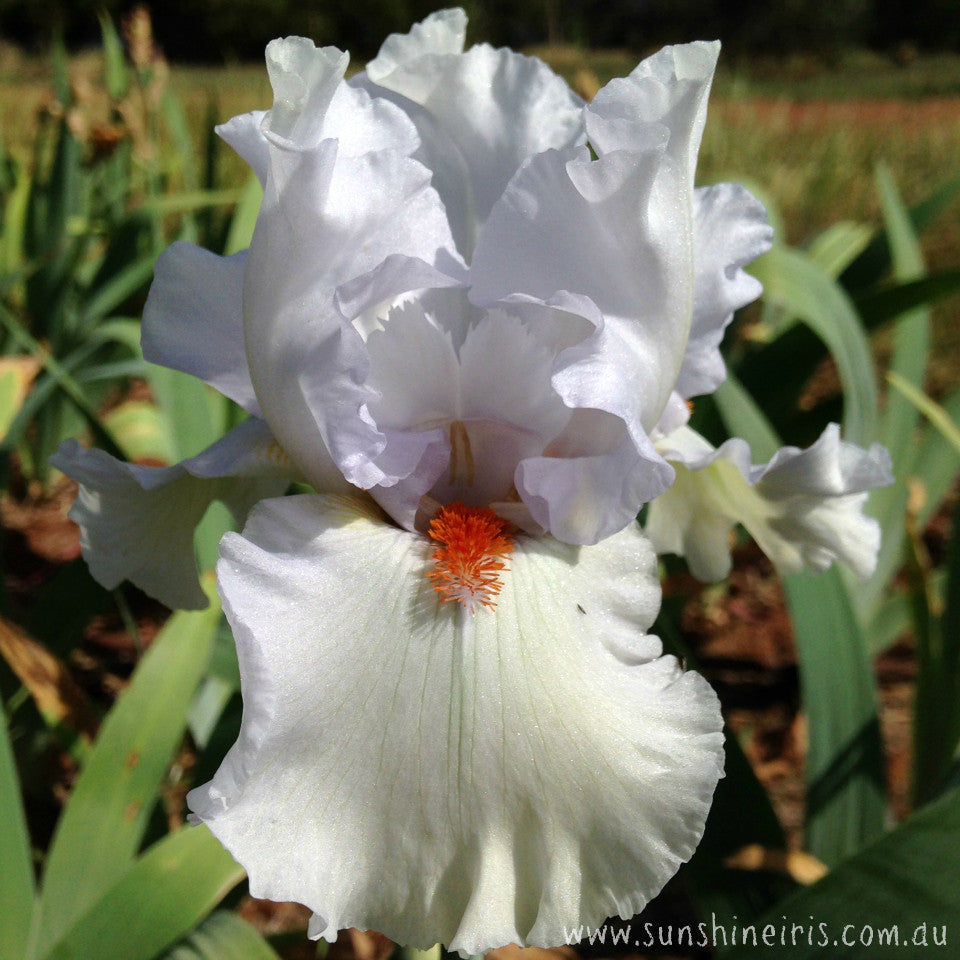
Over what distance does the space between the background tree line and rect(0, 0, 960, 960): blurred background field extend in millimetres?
20569

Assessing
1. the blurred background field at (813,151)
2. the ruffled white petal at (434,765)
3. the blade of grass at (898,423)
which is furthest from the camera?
the blurred background field at (813,151)

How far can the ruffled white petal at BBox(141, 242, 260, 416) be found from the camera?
897 mm

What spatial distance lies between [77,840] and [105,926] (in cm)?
15

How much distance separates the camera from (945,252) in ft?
14.1

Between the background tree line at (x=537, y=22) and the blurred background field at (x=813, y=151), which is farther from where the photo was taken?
the background tree line at (x=537, y=22)

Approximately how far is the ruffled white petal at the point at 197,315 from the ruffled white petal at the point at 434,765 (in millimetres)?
269

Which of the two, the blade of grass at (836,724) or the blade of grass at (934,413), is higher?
the blade of grass at (934,413)

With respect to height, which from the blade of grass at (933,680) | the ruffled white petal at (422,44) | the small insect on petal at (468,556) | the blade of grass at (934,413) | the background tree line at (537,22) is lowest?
the blade of grass at (933,680)

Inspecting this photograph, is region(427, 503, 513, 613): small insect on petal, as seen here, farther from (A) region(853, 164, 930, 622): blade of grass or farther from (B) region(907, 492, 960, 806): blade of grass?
(A) region(853, 164, 930, 622): blade of grass

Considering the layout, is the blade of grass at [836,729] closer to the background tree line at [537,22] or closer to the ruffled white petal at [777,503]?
the ruffled white petal at [777,503]

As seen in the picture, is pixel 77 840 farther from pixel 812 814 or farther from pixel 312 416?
pixel 812 814

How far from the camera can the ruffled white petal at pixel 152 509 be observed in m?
0.91

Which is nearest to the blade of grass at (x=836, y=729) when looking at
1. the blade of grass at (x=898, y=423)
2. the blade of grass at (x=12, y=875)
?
the blade of grass at (x=898, y=423)

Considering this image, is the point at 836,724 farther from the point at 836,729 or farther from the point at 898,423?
the point at 898,423
